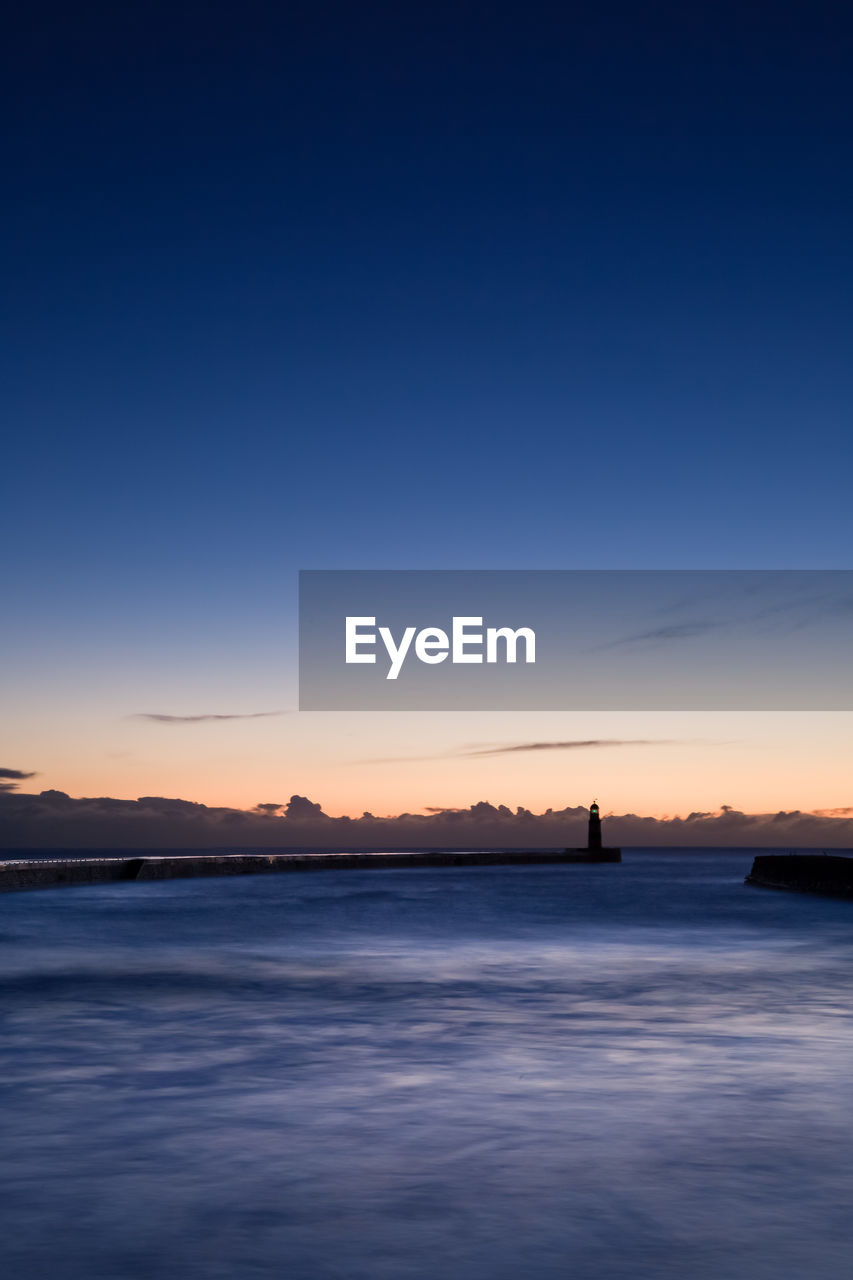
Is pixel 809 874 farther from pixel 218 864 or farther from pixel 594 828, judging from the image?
pixel 594 828

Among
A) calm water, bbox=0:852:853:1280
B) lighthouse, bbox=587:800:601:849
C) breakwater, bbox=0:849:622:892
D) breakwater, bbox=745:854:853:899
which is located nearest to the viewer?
calm water, bbox=0:852:853:1280

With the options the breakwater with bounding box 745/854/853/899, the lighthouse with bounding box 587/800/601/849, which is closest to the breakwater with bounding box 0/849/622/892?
the lighthouse with bounding box 587/800/601/849

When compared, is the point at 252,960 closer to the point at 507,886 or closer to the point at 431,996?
the point at 431,996

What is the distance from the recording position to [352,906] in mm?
46062

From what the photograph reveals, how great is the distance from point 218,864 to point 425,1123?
72359 millimetres

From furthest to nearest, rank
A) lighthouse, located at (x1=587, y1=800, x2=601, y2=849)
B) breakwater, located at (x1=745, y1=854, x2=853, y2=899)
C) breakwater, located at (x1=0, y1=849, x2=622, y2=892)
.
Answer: lighthouse, located at (x1=587, y1=800, x2=601, y2=849) < breakwater, located at (x1=0, y1=849, x2=622, y2=892) < breakwater, located at (x1=745, y1=854, x2=853, y2=899)

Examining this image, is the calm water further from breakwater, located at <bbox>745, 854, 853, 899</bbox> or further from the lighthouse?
the lighthouse

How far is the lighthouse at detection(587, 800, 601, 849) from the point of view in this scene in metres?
112

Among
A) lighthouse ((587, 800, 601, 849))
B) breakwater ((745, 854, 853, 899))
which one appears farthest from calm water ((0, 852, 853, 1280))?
lighthouse ((587, 800, 601, 849))

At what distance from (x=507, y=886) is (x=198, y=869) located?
2021 cm

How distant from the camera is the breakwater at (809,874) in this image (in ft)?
166

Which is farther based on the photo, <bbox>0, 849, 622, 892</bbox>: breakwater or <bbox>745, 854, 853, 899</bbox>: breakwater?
<bbox>0, 849, 622, 892</bbox>: breakwater

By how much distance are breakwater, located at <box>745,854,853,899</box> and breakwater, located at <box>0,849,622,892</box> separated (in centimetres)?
3386

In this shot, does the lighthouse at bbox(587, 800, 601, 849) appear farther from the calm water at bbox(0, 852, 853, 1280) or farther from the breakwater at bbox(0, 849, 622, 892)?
the calm water at bbox(0, 852, 853, 1280)
